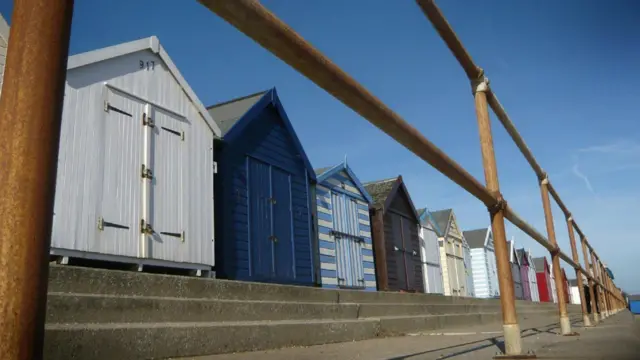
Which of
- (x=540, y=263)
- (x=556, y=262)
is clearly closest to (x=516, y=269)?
(x=540, y=263)

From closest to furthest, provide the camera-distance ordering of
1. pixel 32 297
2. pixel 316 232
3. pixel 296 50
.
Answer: pixel 32 297 → pixel 296 50 → pixel 316 232

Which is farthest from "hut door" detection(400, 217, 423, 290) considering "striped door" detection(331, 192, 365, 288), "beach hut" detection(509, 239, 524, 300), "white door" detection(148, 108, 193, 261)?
"beach hut" detection(509, 239, 524, 300)

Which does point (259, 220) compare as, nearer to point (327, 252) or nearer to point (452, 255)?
point (327, 252)

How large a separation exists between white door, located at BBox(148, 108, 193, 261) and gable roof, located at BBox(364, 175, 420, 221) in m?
8.64

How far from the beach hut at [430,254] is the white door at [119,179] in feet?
45.2

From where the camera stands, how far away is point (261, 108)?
404 inches

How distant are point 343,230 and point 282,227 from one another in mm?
3312

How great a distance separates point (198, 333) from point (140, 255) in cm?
318

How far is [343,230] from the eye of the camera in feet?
44.0

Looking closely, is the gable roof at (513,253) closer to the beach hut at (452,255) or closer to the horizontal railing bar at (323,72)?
the beach hut at (452,255)

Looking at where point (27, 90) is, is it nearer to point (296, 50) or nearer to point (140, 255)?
point (296, 50)

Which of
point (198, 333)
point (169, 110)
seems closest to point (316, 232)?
point (169, 110)

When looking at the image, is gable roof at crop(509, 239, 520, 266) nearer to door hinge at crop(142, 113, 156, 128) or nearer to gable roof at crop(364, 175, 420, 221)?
gable roof at crop(364, 175, 420, 221)

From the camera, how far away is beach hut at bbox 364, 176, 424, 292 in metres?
15.2
